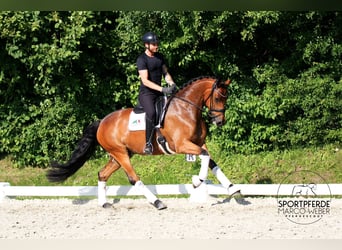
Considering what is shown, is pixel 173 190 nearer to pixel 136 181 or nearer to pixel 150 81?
pixel 136 181

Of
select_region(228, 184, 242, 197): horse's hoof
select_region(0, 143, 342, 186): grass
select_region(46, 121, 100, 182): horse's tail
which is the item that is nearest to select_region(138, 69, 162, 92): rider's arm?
select_region(46, 121, 100, 182): horse's tail

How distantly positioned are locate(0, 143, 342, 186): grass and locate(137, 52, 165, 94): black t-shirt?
4.38 meters

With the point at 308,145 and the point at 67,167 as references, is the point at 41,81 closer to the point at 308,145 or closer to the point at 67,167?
the point at 67,167

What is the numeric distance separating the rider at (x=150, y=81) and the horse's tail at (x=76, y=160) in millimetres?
1109

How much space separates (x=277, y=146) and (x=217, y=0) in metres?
9.49

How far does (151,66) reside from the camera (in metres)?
7.21

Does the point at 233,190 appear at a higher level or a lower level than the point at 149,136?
lower

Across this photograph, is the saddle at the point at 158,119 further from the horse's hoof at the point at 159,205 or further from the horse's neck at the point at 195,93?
the horse's hoof at the point at 159,205

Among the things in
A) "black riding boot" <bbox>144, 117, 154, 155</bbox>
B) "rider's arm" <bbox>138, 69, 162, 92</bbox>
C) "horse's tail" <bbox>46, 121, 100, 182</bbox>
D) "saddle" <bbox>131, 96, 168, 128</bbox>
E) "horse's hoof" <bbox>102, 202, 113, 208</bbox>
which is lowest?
"horse's hoof" <bbox>102, 202, 113, 208</bbox>

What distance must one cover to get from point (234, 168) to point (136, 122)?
4.81 metres

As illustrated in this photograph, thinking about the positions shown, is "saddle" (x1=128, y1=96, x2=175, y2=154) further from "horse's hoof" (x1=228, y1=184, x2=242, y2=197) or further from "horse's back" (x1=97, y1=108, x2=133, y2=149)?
"horse's hoof" (x1=228, y1=184, x2=242, y2=197)

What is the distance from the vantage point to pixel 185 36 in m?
11.7

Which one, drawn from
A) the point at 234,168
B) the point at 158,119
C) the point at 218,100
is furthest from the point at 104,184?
the point at 234,168

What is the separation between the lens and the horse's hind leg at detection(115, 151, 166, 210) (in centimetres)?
723
